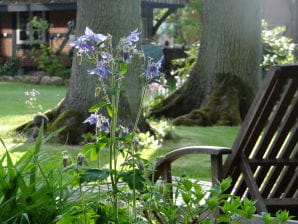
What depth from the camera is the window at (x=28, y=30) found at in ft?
117

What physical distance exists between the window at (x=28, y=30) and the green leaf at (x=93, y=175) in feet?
104

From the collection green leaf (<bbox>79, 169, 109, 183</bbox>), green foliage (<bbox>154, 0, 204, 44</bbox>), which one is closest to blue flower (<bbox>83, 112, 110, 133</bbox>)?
green leaf (<bbox>79, 169, 109, 183</bbox>)

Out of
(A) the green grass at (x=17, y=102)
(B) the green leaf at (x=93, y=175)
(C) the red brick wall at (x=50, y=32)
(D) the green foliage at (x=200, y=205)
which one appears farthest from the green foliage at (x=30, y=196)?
Result: (C) the red brick wall at (x=50, y=32)

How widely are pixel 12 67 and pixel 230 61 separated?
19.1 meters

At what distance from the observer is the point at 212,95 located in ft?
49.9

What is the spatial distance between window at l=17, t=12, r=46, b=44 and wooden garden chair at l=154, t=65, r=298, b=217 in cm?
2984

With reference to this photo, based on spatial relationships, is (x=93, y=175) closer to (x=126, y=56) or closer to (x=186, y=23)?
(x=126, y=56)

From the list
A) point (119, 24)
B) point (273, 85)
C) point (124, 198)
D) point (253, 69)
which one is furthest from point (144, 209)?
point (253, 69)

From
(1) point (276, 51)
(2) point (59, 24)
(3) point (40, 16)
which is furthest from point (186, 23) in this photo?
(1) point (276, 51)

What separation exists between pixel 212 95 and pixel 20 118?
3455mm

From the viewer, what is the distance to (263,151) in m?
5.16

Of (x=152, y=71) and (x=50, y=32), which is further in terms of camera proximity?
(x=50, y=32)

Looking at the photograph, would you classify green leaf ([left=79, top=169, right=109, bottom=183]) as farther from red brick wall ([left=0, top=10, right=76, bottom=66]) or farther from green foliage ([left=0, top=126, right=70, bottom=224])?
red brick wall ([left=0, top=10, right=76, bottom=66])

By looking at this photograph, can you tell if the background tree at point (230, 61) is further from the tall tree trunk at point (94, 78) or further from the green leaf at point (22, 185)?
the green leaf at point (22, 185)
